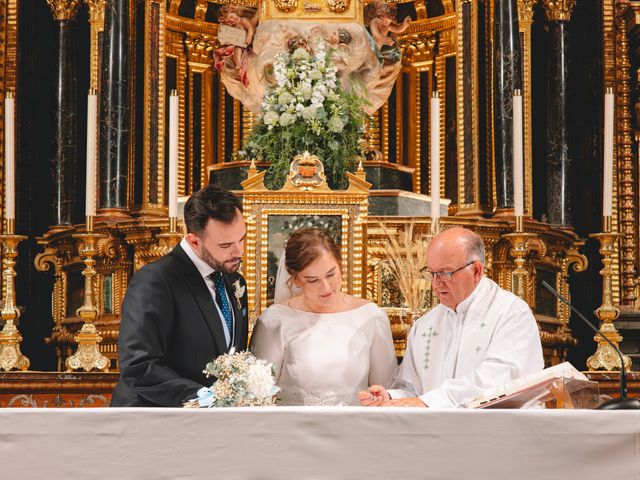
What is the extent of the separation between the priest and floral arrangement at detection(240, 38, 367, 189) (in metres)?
2.55

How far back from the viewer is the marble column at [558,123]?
29.2 ft

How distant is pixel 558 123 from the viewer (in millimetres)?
8922

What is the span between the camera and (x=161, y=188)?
8.84m

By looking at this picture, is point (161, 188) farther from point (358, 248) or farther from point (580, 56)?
point (580, 56)

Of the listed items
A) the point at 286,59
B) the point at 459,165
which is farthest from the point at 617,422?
the point at 459,165

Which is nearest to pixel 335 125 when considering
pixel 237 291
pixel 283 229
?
pixel 283 229

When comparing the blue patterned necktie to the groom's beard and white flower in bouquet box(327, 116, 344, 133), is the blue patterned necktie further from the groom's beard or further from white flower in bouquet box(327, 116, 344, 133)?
white flower in bouquet box(327, 116, 344, 133)

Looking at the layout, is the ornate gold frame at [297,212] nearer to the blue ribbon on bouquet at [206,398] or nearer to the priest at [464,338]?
the priest at [464,338]

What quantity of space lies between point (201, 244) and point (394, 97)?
5.73 m

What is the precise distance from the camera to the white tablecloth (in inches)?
124

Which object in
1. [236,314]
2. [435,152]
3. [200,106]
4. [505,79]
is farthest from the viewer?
[200,106]

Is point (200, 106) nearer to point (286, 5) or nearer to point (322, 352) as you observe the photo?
point (286, 5)

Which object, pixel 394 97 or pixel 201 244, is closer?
pixel 201 244

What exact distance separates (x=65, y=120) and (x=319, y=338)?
5052 mm
